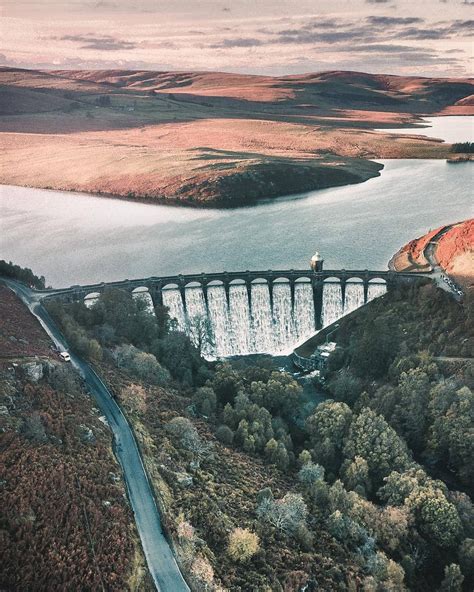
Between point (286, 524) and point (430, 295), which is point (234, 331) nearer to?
point (430, 295)

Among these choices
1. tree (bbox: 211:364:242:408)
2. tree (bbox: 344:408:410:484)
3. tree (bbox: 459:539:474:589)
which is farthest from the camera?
tree (bbox: 211:364:242:408)

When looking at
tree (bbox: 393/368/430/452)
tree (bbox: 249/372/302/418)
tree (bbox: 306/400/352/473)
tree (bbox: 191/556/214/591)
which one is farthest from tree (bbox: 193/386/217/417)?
tree (bbox: 191/556/214/591)

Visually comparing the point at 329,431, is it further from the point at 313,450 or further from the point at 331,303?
the point at 331,303

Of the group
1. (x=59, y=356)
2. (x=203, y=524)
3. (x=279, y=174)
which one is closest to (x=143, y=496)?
(x=203, y=524)

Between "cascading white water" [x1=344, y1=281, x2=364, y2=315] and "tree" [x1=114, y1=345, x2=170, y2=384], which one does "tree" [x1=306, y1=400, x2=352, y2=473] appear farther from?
"cascading white water" [x1=344, y1=281, x2=364, y2=315]

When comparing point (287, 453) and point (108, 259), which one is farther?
point (108, 259)

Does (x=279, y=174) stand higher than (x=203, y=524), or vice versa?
(x=279, y=174)

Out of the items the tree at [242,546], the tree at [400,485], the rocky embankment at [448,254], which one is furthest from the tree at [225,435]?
the rocky embankment at [448,254]
